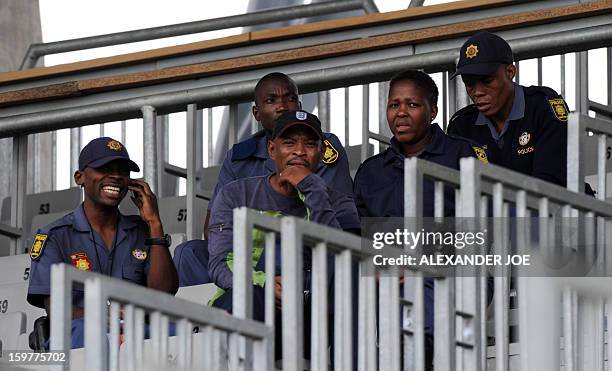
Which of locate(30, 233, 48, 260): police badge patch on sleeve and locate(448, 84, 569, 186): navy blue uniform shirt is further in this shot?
locate(30, 233, 48, 260): police badge patch on sleeve

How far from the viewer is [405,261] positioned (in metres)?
6.00

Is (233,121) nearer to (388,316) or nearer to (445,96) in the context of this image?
(445,96)

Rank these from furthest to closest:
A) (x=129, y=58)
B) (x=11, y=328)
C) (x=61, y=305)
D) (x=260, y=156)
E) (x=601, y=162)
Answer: (x=129, y=58), (x=11, y=328), (x=260, y=156), (x=601, y=162), (x=61, y=305)

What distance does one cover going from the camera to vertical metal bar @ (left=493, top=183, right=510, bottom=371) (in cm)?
591

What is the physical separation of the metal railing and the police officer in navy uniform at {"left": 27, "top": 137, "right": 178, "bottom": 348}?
2.81 meters

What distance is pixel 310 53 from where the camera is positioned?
982 cm

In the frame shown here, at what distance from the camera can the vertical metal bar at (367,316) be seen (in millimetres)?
5949

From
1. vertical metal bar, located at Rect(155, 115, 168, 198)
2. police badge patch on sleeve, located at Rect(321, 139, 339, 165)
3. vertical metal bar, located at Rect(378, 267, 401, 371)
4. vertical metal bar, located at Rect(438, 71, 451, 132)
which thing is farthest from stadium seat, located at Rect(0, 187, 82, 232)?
vertical metal bar, located at Rect(378, 267, 401, 371)

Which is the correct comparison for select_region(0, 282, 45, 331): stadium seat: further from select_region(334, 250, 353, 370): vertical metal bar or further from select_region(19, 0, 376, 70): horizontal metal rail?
select_region(334, 250, 353, 370): vertical metal bar

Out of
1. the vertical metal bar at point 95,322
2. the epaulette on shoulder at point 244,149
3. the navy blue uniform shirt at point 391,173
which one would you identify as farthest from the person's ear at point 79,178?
the vertical metal bar at point 95,322

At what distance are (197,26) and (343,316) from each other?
5.49 metres

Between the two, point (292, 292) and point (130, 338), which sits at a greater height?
point (292, 292)

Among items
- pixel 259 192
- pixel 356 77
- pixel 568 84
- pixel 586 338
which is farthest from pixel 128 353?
pixel 568 84

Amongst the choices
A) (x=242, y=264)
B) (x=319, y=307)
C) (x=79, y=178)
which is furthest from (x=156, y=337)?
(x=79, y=178)
